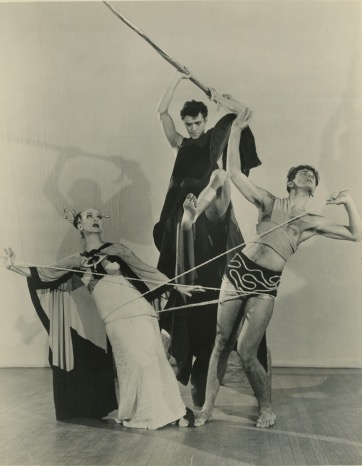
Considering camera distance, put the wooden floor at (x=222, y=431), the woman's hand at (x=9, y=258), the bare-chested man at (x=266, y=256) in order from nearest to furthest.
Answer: the wooden floor at (x=222, y=431) < the bare-chested man at (x=266, y=256) < the woman's hand at (x=9, y=258)

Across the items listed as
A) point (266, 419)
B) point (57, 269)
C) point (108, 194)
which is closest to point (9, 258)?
point (57, 269)

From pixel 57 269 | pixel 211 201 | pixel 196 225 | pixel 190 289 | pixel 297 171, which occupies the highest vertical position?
pixel 297 171

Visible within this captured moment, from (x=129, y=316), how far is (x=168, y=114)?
5.16 feet

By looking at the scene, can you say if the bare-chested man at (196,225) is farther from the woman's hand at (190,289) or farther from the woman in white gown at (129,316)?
the woman in white gown at (129,316)

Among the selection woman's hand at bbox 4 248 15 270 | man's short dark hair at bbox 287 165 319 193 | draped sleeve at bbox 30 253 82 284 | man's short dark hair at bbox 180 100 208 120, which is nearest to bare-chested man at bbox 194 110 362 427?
man's short dark hair at bbox 287 165 319 193

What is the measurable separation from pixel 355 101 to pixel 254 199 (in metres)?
1.06

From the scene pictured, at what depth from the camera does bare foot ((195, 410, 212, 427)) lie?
187 inches

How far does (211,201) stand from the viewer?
4.95m

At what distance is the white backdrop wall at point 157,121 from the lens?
4.86 metres

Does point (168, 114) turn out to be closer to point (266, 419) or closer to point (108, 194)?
point (108, 194)

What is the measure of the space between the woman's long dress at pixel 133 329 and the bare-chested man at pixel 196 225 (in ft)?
0.54

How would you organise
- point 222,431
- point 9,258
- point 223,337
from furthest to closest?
1. point 9,258
2. point 223,337
3. point 222,431

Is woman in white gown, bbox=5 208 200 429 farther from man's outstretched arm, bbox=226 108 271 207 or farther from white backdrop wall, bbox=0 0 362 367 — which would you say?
man's outstretched arm, bbox=226 108 271 207

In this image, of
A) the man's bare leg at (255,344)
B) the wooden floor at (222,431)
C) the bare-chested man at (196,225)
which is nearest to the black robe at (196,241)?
the bare-chested man at (196,225)
